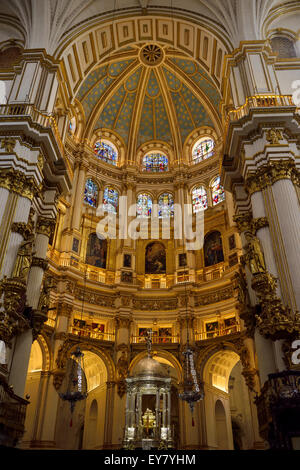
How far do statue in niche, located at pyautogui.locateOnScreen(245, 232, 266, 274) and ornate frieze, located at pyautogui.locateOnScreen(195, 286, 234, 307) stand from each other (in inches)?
386

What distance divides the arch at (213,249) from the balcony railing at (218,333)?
4488 millimetres

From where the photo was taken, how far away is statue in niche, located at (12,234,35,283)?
12.4m

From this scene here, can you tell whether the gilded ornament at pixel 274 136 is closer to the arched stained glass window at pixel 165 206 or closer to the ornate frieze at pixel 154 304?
the ornate frieze at pixel 154 304

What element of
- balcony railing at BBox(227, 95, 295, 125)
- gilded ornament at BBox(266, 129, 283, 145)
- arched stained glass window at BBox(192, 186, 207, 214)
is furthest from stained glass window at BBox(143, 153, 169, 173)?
gilded ornament at BBox(266, 129, 283, 145)

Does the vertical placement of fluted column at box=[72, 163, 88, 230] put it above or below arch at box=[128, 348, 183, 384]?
above

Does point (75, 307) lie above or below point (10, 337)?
above

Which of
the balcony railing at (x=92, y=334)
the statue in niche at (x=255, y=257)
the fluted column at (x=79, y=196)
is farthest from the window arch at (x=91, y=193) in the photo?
the statue in niche at (x=255, y=257)

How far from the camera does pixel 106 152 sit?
29.9 m

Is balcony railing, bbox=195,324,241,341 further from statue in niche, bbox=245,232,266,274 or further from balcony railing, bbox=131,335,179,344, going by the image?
statue in niche, bbox=245,232,266,274

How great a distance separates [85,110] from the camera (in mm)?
28625

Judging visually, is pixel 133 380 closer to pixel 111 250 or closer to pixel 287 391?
pixel 287 391

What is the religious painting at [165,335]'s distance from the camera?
23.4 metres
